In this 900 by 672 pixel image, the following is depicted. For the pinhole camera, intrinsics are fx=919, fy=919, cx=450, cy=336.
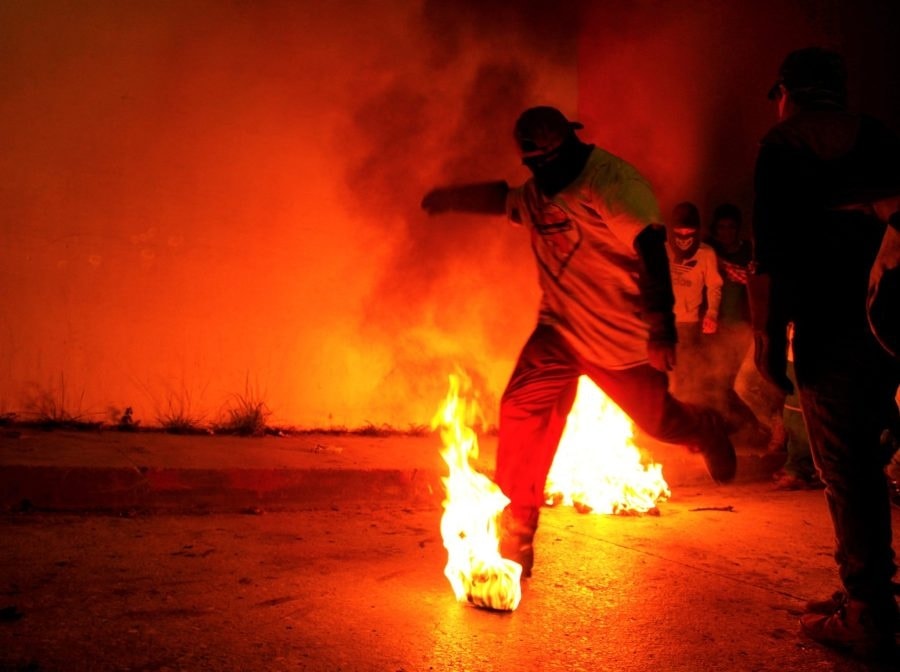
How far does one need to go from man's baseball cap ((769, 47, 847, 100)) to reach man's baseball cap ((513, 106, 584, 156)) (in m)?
0.91

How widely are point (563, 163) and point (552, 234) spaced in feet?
1.00

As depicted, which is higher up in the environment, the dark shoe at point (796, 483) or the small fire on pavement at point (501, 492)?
the small fire on pavement at point (501, 492)

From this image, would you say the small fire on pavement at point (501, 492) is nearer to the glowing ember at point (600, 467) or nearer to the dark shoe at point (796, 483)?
the glowing ember at point (600, 467)

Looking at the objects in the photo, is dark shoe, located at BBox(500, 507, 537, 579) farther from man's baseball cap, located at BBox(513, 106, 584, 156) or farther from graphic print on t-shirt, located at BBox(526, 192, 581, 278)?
man's baseball cap, located at BBox(513, 106, 584, 156)

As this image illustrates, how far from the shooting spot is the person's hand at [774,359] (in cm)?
317

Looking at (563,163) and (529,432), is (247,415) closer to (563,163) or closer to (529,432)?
(529,432)

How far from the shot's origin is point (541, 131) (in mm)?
3799

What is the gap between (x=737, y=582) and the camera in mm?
3971

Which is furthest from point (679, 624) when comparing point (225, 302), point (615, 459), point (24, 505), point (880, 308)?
point (225, 302)

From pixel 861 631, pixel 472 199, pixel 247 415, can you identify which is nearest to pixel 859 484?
pixel 861 631

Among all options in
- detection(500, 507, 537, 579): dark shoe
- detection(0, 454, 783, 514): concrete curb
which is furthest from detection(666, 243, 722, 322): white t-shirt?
detection(500, 507, 537, 579): dark shoe

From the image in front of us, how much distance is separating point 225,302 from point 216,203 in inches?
27.4

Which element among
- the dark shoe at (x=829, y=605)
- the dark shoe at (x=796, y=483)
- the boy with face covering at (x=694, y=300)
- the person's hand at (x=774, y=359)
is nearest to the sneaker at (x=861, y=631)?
the dark shoe at (x=829, y=605)

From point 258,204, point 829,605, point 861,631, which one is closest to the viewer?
point 861,631
